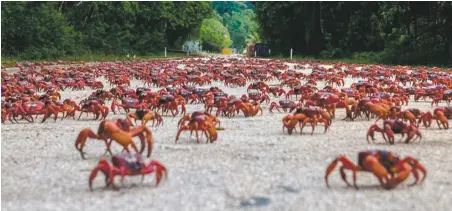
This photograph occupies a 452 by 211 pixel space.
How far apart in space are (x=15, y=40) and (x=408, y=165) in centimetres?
3723

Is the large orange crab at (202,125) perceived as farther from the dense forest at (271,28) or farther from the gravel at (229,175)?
the dense forest at (271,28)

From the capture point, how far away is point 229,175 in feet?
17.5

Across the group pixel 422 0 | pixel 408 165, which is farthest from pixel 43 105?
pixel 422 0

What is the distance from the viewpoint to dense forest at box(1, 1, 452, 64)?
119ft

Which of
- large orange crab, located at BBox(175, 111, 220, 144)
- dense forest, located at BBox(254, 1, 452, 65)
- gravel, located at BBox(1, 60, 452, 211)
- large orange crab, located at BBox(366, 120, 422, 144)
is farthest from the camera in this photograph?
dense forest, located at BBox(254, 1, 452, 65)

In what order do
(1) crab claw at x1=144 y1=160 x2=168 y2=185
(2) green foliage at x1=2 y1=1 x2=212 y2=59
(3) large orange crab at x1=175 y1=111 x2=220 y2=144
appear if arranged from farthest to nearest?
1. (2) green foliage at x1=2 y1=1 x2=212 y2=59
2. (3) large orange crab at x1=175 y1=111 x2=220 y2=144
3. (1) crab claw at x1=144 y1=160 x2=168 y2=185

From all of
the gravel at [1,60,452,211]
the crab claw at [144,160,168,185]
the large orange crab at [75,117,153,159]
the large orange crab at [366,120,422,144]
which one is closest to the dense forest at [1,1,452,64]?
the large orange crab at [366,120,422,144]

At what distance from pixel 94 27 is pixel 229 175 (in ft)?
166

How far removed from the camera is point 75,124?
905 centimetres

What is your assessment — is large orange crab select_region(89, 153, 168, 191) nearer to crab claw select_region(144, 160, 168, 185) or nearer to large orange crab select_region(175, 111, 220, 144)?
crab claw select_region(144, 160, 168, 185)

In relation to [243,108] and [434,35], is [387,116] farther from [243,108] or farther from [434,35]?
[434,35]

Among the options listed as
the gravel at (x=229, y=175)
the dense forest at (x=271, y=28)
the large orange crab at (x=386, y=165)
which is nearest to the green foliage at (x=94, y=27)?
the dense forest at (x=271, y=28)

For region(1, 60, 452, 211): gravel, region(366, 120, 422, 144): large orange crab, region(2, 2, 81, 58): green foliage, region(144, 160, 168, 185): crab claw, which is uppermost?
region(2, 2, 81, 58): green foliage

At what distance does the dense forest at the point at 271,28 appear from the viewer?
36406 millimetres
